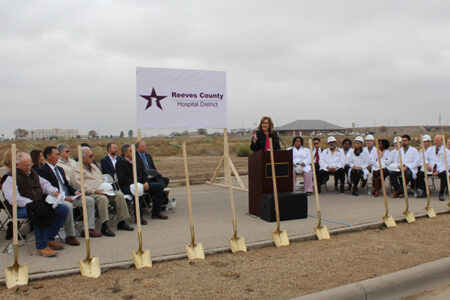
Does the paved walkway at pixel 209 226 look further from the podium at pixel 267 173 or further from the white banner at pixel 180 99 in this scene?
the white banner at pixel 180 99

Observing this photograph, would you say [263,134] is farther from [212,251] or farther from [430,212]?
[430,212]

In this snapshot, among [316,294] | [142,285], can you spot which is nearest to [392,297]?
[316,294]

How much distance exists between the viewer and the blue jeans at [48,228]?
5.15 meters

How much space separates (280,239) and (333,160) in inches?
215

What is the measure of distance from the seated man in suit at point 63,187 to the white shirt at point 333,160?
6617mm

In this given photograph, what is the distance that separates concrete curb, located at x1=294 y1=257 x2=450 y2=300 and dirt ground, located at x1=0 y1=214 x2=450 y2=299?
0.24 m

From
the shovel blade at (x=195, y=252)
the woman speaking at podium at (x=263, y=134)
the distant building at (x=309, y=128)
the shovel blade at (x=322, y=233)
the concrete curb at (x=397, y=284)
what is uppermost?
the distant building at (x=309, y=128)

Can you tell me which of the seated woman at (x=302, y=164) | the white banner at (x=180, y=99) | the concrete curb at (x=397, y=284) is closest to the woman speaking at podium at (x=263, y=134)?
the seated woman at (x=302, y=164)

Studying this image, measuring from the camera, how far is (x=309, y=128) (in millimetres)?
124188

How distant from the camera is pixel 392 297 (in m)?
4.07

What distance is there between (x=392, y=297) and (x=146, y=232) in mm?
3948

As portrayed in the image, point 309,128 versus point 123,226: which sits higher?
point 309,128

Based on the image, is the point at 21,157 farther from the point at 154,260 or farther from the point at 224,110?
the point at 224,110

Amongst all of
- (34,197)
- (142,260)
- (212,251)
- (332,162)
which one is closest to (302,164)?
(332,162)
